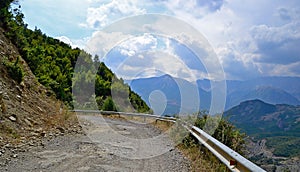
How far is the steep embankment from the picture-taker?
8.11m

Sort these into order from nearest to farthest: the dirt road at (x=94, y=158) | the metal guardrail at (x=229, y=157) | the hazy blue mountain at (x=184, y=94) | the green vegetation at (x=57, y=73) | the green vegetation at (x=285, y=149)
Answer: the metal guardrail at (x=229, y=157) → the dirt road at (x=94, y=158) → the green vegetation at (x=285, y=149) → the hazy blue mountain at (x=184, y=94) → the green vegetation at (x=57, y=73)

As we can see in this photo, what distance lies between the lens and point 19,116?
1040 centimetres

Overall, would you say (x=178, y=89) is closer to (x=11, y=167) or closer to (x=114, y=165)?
(x=114, y=165)

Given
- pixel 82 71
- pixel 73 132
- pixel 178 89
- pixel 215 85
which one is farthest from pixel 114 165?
pixel 82 71

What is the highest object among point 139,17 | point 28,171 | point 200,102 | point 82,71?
point 82,71

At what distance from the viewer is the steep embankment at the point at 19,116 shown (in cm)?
811

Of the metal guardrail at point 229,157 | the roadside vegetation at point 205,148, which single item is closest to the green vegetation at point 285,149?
the roadside vegetation at point 205,148

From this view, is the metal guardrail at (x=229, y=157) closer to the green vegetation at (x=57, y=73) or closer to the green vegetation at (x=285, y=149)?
the green vegetation at (x=285, y=149)

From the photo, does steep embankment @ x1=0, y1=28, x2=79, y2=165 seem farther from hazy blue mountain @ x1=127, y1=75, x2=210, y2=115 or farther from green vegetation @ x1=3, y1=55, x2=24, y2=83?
hazy blue mountain @ x1=127, y1=75, x2=210, y2=115

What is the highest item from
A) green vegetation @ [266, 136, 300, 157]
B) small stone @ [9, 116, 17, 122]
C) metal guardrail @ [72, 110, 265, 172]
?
small stone @ [9, 116, 17, 122]

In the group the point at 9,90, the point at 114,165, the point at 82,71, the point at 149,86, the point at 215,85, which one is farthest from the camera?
the point at 82,71

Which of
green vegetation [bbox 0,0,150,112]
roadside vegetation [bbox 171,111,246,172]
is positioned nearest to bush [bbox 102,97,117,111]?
green vegetation [bbox 0,0,150,112]

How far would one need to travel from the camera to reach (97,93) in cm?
4512

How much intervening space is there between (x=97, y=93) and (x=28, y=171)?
39715 mm
